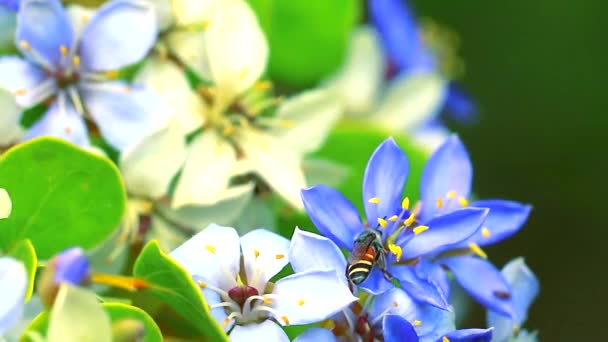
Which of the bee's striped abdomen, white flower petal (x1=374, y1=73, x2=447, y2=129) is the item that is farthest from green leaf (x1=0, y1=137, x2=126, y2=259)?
white flower petal (x1=374, y1=73, x2=447, y2=129)

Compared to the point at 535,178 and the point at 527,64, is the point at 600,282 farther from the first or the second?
the point at 527,64

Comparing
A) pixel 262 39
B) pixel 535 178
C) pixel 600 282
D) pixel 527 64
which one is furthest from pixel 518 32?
pixel 262 39

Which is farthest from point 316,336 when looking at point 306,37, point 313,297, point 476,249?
point 306,37

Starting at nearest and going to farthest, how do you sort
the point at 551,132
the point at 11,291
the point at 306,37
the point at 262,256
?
1. the point at 11,291
2. the point at 262,256
3. the point at 306,37
4. the point at 551,132

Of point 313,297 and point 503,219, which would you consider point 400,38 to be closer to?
point 503,219

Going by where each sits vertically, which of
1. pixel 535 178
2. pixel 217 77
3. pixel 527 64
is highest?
pixel 217 77

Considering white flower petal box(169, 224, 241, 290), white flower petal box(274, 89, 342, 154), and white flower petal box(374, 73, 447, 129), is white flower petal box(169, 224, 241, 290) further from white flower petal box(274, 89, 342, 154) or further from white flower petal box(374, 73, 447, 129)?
white flower petal box(374, 73, 447, 129)
